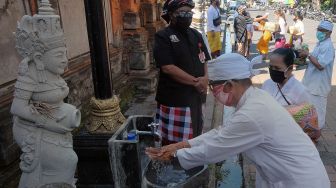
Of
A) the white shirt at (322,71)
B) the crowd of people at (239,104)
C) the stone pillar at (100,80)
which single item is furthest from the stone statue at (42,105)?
the white shirt at (322,71)

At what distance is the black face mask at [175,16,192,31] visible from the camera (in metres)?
3.17

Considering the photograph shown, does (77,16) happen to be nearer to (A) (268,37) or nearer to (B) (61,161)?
(B) (61,161)

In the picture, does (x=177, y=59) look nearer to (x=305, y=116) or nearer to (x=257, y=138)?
(x=305, y=116)

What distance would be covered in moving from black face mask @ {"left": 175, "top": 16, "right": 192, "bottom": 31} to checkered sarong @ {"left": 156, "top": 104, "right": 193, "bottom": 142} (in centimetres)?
Result: 83

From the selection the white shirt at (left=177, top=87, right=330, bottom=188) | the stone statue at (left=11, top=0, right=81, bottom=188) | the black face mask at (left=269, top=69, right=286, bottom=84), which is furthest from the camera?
the black face mask at (left=269, top=69, right=286, bottom=84)

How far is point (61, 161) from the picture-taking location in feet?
7.25

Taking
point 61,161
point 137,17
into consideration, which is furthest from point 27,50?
point 137,17

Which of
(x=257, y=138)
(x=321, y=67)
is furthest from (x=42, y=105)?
(x=321, y=67)

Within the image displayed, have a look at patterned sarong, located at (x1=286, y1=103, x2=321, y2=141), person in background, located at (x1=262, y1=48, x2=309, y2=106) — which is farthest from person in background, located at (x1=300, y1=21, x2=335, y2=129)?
patterned sarong, located at (x1=286, y1=103, x2=321, y2=141)

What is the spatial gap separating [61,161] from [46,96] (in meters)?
0.47

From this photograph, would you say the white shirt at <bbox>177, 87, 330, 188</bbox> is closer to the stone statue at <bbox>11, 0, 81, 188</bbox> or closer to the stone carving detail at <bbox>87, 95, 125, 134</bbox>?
Result: the stone statue at <bbox>11, 0, 81, 188</bbox>

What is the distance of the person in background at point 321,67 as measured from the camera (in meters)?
4.53

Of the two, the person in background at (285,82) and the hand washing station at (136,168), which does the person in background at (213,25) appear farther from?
the hand washing station at (136,168)

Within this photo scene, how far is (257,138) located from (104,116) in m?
1.68
